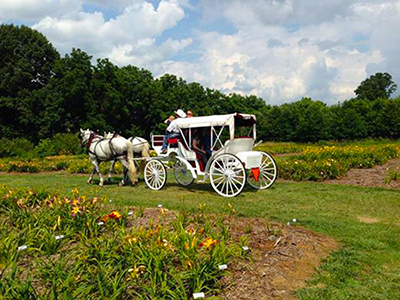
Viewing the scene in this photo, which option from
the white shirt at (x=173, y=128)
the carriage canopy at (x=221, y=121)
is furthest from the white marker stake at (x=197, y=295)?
the white shirt at (x=173, y=128)

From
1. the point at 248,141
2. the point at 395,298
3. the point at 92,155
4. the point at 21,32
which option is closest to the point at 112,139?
the point at 92,155

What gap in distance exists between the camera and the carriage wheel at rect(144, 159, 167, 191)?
10.8 meters

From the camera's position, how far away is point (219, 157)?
9.24 m

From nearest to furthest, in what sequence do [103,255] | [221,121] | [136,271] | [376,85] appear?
[136,271] → [103,255] → [221,121] → [376,85]

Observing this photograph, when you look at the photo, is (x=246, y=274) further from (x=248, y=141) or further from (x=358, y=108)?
(x=358, y=108)

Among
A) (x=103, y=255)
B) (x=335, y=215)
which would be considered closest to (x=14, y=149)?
(x=335, y=215)

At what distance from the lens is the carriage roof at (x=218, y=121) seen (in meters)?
9.35

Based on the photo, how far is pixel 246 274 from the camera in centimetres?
A: 428

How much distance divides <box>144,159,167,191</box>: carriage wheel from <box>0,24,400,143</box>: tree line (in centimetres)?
2663

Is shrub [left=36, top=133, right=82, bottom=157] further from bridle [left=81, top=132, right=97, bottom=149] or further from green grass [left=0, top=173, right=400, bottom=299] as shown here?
green grass [left=0, top=173, right=400, bottom=299]

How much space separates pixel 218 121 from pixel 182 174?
255cm

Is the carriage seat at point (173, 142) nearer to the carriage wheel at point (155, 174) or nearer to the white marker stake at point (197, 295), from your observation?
the carriage wheel at point (155, 174)

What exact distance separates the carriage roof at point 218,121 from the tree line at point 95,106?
26.9 meters

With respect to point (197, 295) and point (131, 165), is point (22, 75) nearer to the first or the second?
point (131, 165)
